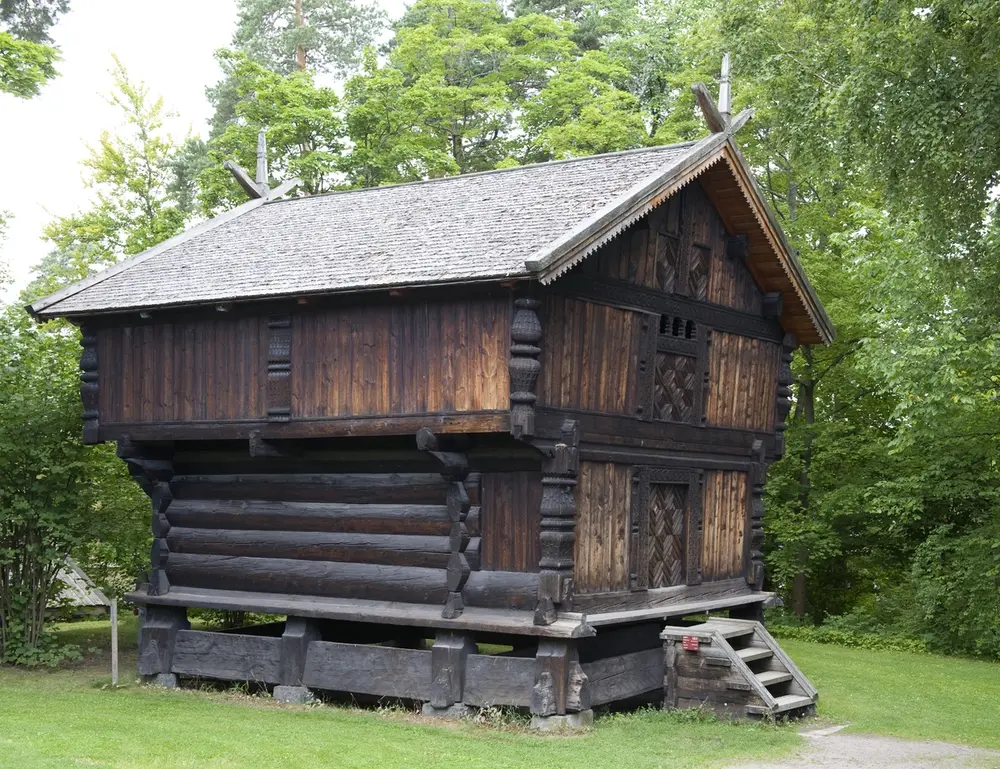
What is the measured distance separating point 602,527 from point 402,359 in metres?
3.19

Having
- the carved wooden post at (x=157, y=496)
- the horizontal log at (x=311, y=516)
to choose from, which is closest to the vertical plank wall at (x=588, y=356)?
the horizontal log at (x=311, y=516)

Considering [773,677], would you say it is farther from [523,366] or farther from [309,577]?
[309,577]

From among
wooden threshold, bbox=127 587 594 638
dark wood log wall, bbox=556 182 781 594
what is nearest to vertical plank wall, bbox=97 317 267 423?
wooden threshold, bbox=127 587 594 638

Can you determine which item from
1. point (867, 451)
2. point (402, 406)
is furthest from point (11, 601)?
point (867, 451)

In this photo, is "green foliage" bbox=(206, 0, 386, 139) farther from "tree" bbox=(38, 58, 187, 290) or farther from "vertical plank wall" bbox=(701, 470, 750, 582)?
"vertical plank wall" bbox=(701, 470, 750, 582)

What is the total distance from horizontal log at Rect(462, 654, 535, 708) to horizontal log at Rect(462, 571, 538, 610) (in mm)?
633

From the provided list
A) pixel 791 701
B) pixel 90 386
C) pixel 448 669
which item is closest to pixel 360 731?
pixel 448 669

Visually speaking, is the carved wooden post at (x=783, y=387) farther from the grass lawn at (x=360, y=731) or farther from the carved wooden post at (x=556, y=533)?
the carved wooden post at (x=556, y=533)

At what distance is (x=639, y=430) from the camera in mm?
17297

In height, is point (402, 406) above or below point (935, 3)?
below

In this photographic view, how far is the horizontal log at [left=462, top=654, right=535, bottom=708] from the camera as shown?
16.0m

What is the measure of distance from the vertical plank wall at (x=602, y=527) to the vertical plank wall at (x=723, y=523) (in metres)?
2.13

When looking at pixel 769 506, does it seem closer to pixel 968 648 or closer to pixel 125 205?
pixel 968 648

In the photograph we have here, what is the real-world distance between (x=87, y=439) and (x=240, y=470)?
7.28 ft
